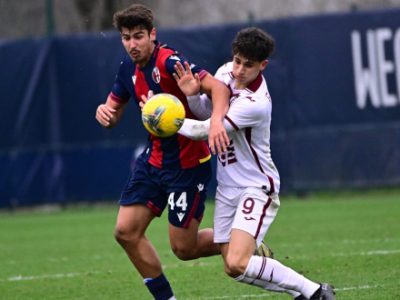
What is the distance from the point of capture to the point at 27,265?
35.2 ft

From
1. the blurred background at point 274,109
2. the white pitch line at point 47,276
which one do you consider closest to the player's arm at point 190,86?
the white pitch line at point 47,276

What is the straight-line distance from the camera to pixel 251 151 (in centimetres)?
708

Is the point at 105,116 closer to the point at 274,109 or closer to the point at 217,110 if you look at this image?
the point at 217,110

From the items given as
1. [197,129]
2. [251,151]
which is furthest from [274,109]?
[197,129]

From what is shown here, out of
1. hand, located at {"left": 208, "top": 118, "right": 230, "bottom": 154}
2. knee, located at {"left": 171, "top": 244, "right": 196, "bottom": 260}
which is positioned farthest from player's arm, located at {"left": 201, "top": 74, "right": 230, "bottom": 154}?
knee, located at {"left": 171, "top": 244, "right": 196, "bottom": 260}

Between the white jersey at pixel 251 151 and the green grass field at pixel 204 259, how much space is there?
125cm

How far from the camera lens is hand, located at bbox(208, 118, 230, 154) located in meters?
6.72

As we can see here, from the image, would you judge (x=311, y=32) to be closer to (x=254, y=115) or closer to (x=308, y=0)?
(x=308, y=0)

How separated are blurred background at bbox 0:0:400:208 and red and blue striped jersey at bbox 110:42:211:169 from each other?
895cm

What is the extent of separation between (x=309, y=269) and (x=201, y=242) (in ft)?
6.30

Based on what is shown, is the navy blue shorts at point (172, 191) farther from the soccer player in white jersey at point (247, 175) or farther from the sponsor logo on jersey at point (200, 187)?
the soccer player in white jersey at point (247, 175)

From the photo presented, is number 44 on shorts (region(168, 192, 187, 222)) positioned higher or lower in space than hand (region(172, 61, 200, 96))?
lower

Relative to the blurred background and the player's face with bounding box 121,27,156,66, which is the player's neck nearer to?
the player's face with bounding box 121,27,156,66

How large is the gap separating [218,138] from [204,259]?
159 inches
